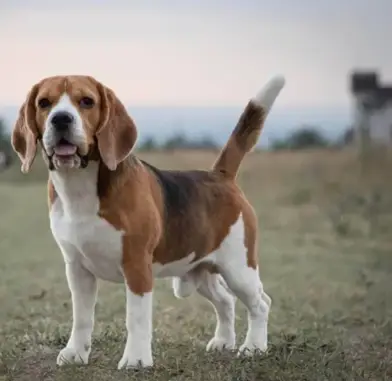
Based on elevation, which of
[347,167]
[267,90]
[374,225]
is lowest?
[374,225]

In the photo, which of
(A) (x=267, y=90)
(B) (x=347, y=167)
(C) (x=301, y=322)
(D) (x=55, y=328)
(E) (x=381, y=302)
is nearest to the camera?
(A) (x=267, y=90)

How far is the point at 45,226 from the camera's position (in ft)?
7.14

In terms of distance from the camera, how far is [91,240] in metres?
1.08

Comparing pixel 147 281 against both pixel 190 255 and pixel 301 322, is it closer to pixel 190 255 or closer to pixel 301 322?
pixel 190 255

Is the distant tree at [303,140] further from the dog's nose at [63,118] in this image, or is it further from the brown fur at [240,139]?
the dog's nose at [63,118]

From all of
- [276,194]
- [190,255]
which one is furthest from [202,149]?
[190,255]

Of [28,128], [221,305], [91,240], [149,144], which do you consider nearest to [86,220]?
[91,240]

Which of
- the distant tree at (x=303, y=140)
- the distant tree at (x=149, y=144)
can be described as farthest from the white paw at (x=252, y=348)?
the distant tree at (x=303, y=140)

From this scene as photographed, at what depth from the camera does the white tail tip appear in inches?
50.4

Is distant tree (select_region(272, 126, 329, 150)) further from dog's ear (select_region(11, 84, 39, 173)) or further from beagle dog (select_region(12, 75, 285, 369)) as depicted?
dog's ear (select_region(11, 84, 39, 173))

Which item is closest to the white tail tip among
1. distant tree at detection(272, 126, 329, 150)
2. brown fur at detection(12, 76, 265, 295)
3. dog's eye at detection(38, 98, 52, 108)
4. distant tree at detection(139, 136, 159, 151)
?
brown fur at detection(12, 76, 265, 295)

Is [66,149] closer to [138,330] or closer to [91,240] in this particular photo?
[91,240]

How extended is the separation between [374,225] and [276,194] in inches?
10.3

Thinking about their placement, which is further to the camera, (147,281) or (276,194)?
(276,194)
